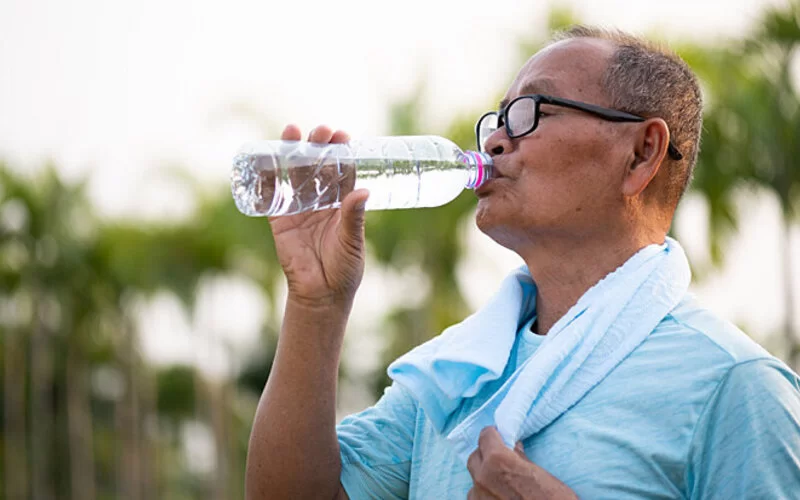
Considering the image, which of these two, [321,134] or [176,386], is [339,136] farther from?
[176,386]

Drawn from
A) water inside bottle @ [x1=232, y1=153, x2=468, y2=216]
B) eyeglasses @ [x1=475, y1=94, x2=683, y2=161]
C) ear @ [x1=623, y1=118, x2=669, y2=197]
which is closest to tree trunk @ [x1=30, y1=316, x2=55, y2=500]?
water inside bottle @ [x1=232, y1=153, x2=468, y2=216]

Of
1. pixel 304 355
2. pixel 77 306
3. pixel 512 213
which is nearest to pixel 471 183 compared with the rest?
pixel 512 213

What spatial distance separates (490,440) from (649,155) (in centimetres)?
86

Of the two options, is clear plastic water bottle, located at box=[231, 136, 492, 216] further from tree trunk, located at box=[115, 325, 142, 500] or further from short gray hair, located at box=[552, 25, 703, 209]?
tree trunk, located at box=[115, 325, 142, 500]

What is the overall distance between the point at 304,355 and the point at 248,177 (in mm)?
541

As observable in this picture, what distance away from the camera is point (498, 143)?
2955 mm

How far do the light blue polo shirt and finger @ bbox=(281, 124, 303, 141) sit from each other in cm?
96

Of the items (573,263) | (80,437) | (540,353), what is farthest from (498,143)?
(80,437)

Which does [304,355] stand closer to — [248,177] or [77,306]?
[248,177]

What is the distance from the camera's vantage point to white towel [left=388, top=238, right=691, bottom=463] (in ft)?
8.58

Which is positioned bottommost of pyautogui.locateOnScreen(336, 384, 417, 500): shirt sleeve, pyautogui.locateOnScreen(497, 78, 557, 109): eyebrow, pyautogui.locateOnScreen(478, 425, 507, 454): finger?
pyautogui.locateOnScreen(336, 384, 417, 500): shirt sleeve

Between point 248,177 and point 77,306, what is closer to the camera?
point 248,177

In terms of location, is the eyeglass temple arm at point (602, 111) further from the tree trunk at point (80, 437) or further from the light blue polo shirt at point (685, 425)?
the tree trunk at point (80, 437)

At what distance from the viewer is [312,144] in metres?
2.94
